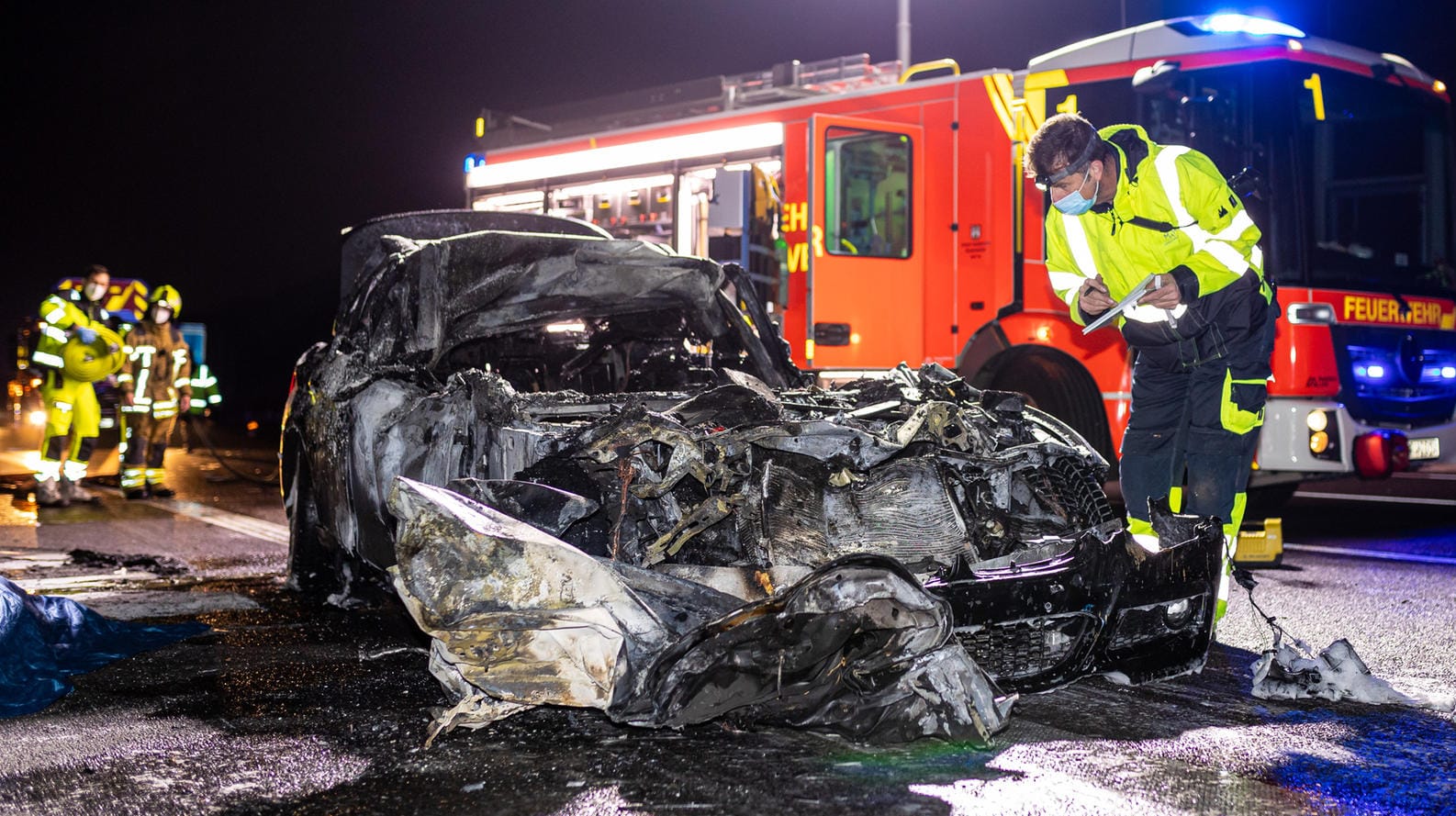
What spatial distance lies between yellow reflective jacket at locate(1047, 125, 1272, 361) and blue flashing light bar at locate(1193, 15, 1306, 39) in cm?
321

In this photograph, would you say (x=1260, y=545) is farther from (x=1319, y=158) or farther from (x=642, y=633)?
(x=642, y=633)

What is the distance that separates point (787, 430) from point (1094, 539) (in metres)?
0.91

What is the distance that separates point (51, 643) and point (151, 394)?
21.2ft

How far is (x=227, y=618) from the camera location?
199 inches

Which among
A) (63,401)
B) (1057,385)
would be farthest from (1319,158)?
(63,401)

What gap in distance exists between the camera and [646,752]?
315 cm

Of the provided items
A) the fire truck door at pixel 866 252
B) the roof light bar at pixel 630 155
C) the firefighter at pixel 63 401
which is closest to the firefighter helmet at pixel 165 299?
the firefighter at pixel 63 401

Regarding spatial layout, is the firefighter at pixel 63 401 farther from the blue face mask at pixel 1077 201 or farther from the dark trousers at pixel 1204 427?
the dark trousers at pixel 1204 427

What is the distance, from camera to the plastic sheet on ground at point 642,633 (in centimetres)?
289

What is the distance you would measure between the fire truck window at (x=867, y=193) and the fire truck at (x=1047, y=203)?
14 mm

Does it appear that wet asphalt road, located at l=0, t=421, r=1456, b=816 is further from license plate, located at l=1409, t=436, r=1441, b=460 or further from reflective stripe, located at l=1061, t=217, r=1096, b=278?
license plate, located at l=1409, t=436, r=1441, b=460

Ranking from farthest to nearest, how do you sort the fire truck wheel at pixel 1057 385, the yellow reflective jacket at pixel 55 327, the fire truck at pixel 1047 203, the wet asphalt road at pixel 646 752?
the yellow reflective jacket at pixel 55 327
the fire truck wheel at pixel 1057 385
the fire truck at pixel 1047 203
the wet asphalt road at pixel 646 752

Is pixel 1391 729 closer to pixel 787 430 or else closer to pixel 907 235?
pixel 787 430

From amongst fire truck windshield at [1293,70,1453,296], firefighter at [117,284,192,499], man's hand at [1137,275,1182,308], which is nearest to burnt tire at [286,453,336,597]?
man's hand at [1137,275,1182,308]
